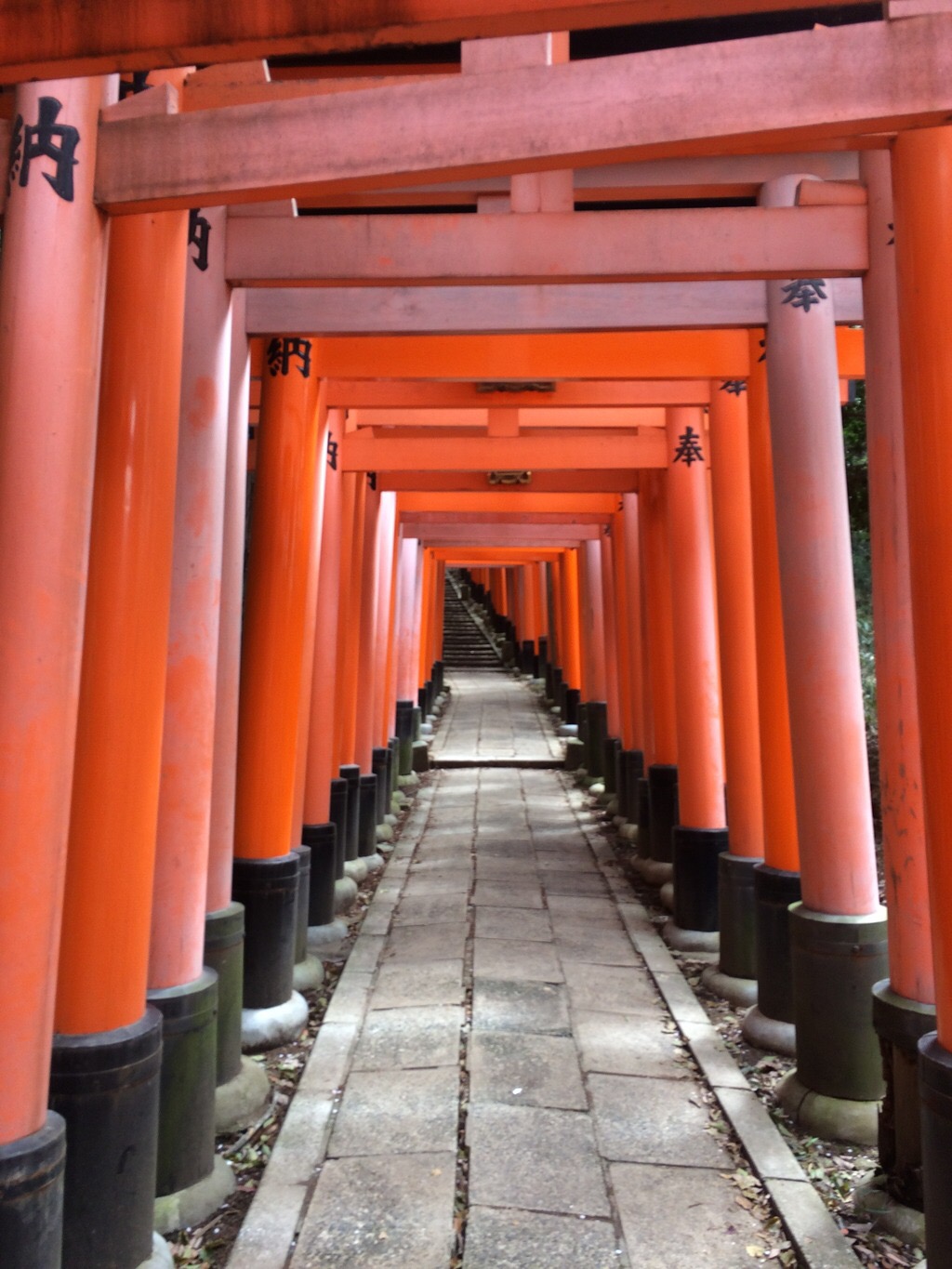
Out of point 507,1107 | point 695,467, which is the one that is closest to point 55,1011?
point 507,1107

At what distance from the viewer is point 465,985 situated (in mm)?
5242

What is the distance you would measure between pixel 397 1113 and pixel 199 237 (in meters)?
3.33

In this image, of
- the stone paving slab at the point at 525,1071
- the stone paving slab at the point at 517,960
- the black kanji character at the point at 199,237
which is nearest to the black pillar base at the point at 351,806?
the stone paving slab at the point at 517,960

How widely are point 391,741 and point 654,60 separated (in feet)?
29.1

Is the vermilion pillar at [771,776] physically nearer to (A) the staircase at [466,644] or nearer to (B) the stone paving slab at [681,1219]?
(B) the stone paving slab at [681,1219]

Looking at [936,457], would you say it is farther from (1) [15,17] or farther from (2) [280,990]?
(2) [280,990]

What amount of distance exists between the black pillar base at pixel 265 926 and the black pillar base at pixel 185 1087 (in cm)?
128

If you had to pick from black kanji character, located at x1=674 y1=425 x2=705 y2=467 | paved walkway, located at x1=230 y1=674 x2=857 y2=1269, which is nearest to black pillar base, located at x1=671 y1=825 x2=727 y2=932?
paved walkway, located at x1=230 y1=674 x2=857 y2=1269

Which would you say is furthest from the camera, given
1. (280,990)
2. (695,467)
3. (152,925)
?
(695,467)

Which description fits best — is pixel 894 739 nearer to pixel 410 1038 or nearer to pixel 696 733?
pixel 410 1038

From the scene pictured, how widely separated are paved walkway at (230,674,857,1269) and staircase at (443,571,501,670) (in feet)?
64.6

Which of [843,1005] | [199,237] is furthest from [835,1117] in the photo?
[199,237]

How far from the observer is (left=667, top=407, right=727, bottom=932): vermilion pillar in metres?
6.27

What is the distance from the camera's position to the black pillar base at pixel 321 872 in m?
6.12
